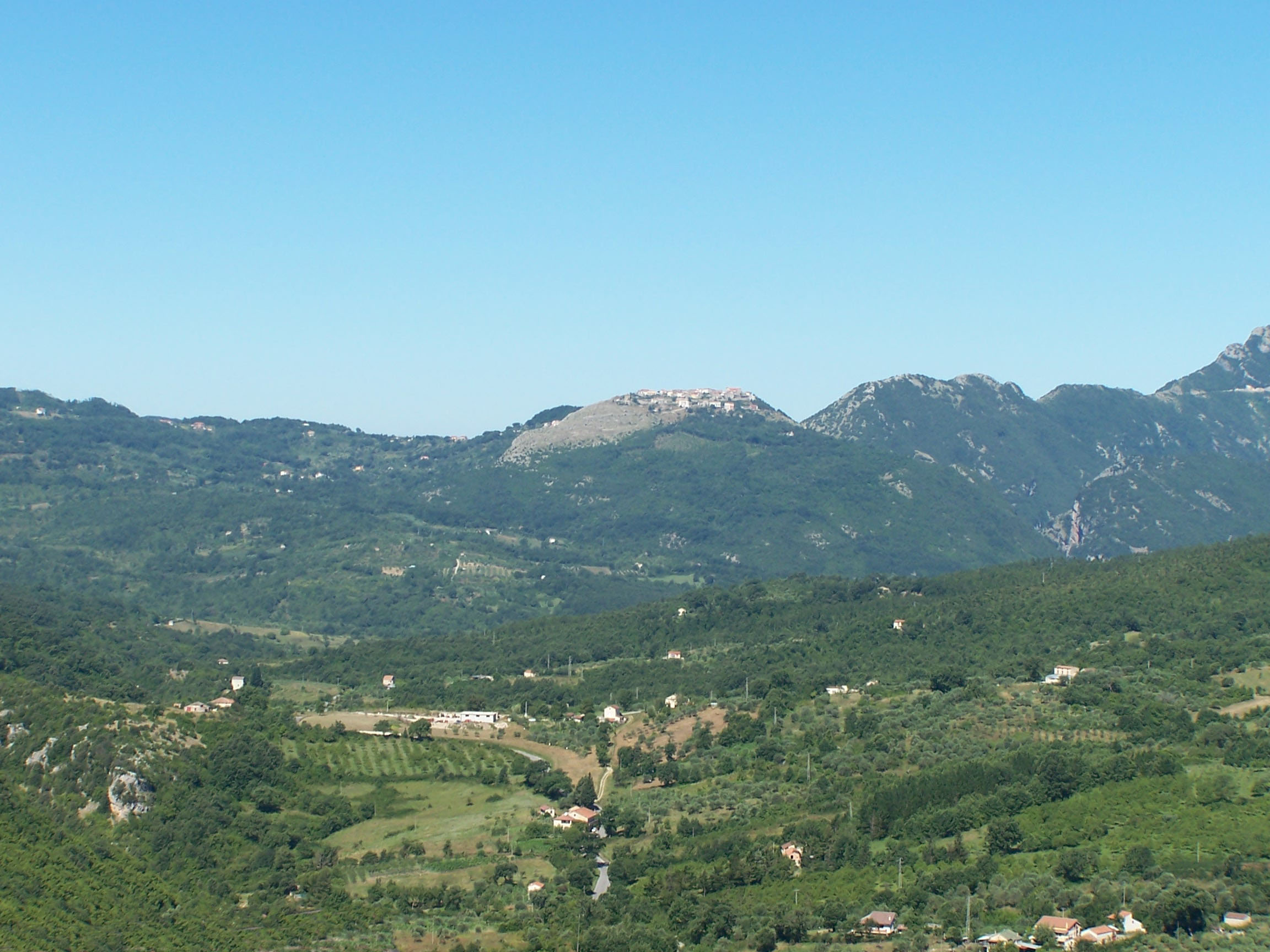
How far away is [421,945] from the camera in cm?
5666

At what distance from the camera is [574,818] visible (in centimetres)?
7375

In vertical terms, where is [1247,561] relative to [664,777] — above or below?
above

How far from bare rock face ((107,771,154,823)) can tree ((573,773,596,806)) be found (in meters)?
20.2

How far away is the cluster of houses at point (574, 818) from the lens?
73062mm

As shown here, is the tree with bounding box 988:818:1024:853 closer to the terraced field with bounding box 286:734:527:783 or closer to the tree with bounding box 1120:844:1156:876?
the tree with bounding box 1120:844:1156:876

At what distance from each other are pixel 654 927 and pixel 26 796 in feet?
100

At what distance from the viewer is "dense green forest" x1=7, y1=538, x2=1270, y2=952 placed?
57.3m

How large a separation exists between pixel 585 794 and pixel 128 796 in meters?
21.6

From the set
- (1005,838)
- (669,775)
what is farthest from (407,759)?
(1005,838)

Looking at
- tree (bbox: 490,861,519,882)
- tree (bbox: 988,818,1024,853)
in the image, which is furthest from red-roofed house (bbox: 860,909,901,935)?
tree (bbox: 490,861,519,882)

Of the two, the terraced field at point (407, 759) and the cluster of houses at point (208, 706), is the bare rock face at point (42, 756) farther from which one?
the terraced field at point (407, 759)

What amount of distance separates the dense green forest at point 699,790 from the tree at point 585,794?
377 mm

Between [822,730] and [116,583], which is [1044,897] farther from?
[116,583]

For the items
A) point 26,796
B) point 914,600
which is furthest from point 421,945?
point 914,600
